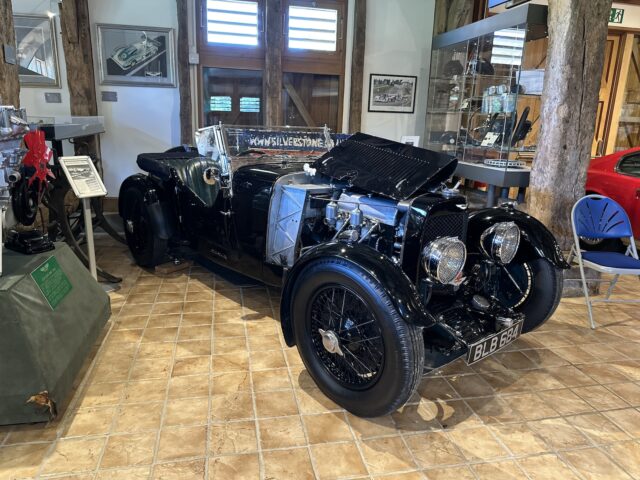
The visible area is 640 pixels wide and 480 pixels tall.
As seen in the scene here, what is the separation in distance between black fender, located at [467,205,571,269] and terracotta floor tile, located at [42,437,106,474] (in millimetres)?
2174

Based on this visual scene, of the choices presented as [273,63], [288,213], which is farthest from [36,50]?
[288,213]

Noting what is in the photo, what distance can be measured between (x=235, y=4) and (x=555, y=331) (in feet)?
16.6

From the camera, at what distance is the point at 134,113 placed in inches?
220

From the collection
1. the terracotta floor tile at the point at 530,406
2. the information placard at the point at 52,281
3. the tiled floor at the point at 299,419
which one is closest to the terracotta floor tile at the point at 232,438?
the tiled floor at the point at 299,419

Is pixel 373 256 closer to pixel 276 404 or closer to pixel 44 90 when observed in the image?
pixel 276 404

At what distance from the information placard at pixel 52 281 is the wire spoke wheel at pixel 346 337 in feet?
4.25

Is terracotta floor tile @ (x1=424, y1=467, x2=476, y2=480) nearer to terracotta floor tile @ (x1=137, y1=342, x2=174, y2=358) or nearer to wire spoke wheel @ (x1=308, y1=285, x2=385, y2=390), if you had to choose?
wire spoke wheel @ (x1=308, y1=285, x2=385, y2=390)

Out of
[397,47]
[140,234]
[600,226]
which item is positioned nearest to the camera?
[600,226]

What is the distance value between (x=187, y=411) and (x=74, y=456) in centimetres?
49

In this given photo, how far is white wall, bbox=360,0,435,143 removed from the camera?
6117mm

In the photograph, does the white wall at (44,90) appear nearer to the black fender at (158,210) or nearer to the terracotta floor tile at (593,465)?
the black fender at (158,210)

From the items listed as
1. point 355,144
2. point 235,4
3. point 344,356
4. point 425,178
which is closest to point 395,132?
point 235,4

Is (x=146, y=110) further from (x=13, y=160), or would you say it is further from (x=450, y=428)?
(x=450, y=428)

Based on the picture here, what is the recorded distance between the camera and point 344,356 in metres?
2.19
